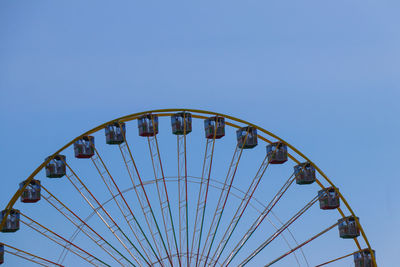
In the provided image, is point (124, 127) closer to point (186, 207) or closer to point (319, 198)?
point (186, 207)

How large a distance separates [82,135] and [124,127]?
176 centimetres

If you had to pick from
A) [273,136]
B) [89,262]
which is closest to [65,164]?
[89,262]

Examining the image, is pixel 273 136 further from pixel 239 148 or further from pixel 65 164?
pixel 65 164

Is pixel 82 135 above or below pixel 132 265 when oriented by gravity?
above

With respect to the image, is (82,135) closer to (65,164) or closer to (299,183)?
(65,164)

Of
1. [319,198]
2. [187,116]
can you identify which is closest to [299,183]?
[319,198]

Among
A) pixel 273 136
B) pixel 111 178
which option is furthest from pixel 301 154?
pixel 111 178

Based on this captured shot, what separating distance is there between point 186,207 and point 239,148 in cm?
428

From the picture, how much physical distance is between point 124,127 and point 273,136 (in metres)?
6.33

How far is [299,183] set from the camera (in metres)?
51.2

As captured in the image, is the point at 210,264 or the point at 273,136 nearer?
the point at 210,264

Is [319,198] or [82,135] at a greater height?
[82,135]

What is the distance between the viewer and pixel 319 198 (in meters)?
51.4

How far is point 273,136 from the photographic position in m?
50.4
